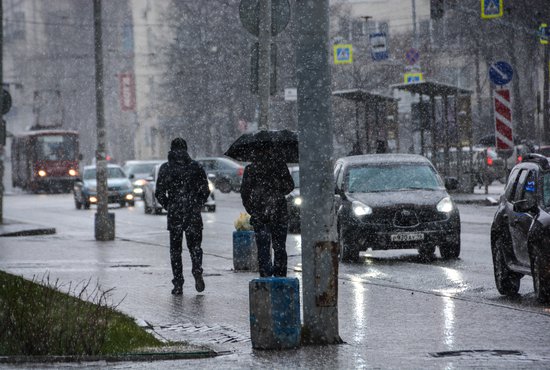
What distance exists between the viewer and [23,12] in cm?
12350

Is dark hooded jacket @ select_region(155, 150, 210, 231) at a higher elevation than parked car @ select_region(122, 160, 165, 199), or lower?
higher

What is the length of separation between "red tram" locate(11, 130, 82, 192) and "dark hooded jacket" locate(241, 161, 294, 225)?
57812 mm

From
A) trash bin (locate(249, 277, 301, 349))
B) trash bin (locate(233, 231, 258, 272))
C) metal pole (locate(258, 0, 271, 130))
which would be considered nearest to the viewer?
trash bin (locate(249, 277, 301, 349))

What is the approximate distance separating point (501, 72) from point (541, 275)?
1763 centimetres

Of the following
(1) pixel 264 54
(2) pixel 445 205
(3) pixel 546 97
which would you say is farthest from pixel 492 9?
(1) pixel 264 54

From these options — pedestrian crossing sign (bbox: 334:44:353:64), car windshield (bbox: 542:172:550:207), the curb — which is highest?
pedestrian crossing sign (bbox: 334:44:353:64)

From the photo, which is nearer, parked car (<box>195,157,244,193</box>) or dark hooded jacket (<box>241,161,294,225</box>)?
dark hooded jacket (<box>241,161,294,225</box>)

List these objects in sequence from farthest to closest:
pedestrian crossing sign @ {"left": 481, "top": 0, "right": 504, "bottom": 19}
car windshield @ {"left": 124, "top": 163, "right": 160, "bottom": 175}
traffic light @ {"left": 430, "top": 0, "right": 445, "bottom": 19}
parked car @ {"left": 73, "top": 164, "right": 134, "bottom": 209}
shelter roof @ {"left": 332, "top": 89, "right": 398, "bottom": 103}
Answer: car windshield @ {"left": 124, "top": 163, "right": 160, "bottom": 175} < parked car @ {"left": 73, "top": 164, "right": 134, "bottom": 209} < shelter roof @ {"left": 332, "top": 89, "right": 398, "bottom": 103} < pedestrian crossing sign @ {"left": 481, "top": 0, "right": 504, "bottom": 19} < traffic light @ {"left": 430, "top": 0, "right": 445, "bottom": 19}

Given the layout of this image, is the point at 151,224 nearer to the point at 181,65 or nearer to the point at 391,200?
the point at 391,200

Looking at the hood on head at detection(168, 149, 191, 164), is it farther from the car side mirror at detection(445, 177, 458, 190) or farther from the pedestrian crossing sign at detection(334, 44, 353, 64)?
the pedestrian crossing sign at detection(334, 44, 353, 64)

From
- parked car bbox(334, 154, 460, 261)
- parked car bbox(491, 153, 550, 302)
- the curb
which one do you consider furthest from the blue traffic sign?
the curb

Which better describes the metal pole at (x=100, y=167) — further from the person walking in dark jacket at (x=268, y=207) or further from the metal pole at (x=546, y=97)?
the metal pole at (x=546, y=97)

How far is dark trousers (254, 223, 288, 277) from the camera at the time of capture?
14.2 m

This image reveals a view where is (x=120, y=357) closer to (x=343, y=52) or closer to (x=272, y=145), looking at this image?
(x=272, y=145)
